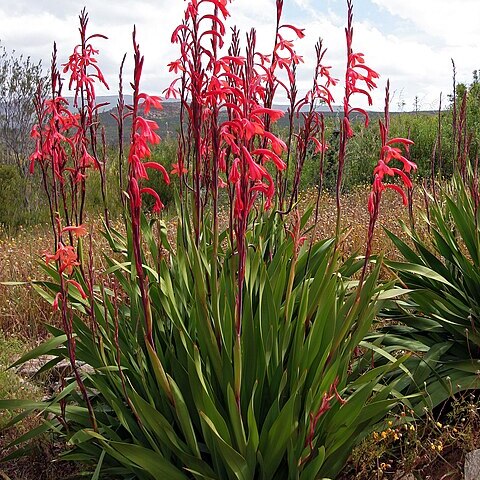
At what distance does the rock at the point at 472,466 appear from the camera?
2943mm

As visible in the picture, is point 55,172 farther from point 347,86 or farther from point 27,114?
point 27,114

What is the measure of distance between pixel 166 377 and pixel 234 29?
5.02 ft

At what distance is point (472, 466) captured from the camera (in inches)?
117

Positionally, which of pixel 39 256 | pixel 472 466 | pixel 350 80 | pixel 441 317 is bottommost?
pixel 472 466

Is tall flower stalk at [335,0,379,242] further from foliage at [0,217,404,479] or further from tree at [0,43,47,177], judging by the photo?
tree at [0,43,47,177]

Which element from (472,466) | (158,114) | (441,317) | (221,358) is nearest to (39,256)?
(441,317)

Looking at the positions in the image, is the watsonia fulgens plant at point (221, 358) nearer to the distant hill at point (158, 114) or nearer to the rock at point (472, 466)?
the distant hill at point (158, 114)

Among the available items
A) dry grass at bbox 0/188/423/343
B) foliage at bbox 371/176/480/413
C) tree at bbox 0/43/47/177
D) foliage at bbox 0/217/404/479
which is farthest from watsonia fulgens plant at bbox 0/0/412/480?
tree at bbox 0/43/47/177

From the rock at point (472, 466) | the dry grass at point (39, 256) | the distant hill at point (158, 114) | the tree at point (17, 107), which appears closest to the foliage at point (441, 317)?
the rock at point (472, 466)

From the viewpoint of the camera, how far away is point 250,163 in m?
1.92

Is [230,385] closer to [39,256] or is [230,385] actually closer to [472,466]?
[472,466]

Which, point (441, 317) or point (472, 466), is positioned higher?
point (441, 317)

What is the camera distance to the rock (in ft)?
9.66

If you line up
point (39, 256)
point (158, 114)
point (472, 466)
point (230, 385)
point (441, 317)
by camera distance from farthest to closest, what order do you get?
point (158, 114)
point (39, 256)
point (441, 317)
point (472, 466)
point (230, 385)
